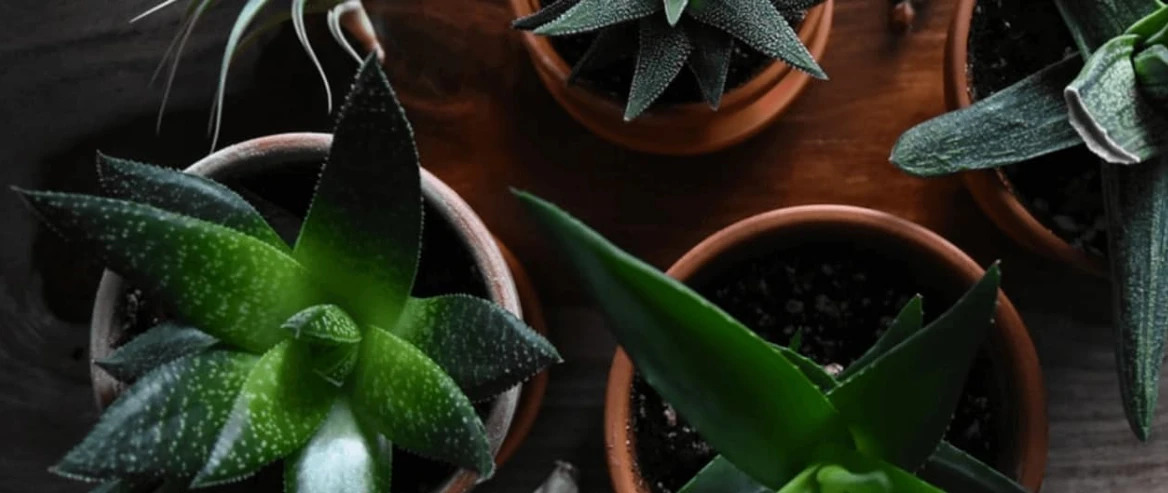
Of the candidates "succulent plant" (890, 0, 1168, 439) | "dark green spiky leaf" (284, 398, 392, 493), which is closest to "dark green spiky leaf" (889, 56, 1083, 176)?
"succulent plant" (890, 0, 1168, 439)

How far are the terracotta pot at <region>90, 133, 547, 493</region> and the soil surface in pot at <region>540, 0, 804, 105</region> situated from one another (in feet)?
0.44

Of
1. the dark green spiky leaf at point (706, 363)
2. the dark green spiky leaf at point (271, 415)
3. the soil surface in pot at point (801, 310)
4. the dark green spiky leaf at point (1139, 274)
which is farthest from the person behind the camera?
the soil surface in pot at point (801, 310)

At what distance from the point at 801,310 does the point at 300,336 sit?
340 mm

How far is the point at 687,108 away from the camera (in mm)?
763

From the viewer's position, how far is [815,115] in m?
0.86

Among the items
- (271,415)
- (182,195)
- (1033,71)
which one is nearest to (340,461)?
(271,415)

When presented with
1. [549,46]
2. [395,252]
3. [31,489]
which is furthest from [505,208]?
[31,489]

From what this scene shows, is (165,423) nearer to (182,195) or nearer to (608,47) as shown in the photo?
(182,195)

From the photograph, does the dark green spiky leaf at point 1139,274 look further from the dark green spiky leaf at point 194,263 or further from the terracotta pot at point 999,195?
the dark green spiky leaf at point 194,263

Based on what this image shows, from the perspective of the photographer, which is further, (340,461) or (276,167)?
(276,167)

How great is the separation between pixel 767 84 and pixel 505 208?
21 centimetres

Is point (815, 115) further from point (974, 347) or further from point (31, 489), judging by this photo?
point (31, 489)

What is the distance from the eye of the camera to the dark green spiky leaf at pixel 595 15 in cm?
69

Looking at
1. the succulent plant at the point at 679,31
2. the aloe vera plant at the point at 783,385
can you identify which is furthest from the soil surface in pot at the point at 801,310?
the aloe vera plant at the point at 783,385
